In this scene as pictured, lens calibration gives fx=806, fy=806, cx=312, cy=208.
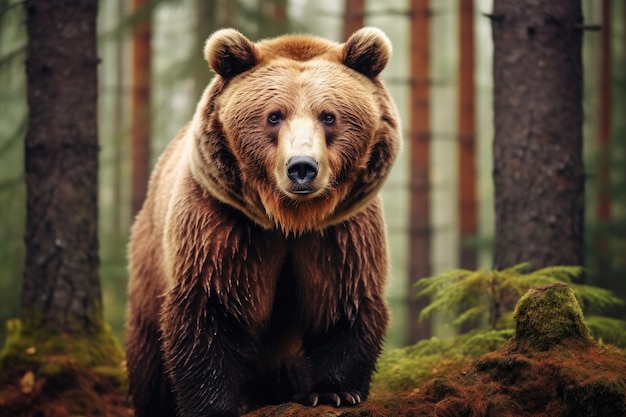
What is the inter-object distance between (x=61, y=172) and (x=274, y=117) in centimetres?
250

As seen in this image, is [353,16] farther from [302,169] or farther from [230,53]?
[302,169]

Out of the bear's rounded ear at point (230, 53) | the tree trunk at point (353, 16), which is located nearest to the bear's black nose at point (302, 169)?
the bear's rounded ear at point (230, 53)

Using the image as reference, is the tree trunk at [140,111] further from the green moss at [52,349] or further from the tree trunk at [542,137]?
the tree trunk at [542,137]

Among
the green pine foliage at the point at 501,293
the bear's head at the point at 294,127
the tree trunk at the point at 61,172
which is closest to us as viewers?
the bear's head at the point at 294,127

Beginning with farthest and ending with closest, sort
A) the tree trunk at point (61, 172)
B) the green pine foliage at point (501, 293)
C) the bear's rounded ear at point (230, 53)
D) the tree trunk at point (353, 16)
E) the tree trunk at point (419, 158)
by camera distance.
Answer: the tree trunk at point (419, 158)
the tree trunk at point (353, 16)
the tree trunk at point (61, 172)
the green pine foliage at point (501, 293)
the bear's rounded ear at point (230, 53)

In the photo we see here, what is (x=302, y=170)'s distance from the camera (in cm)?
383

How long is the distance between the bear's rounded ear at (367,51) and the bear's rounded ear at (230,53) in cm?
52

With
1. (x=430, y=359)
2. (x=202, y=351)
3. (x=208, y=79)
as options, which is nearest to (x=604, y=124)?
(x=208, y=79)

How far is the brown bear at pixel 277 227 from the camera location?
13.8 ft

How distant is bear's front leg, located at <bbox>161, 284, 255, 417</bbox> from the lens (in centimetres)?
437

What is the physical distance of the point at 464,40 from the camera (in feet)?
43.1

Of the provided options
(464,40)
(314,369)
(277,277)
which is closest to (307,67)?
(277,277)

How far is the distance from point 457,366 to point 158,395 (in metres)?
2.00

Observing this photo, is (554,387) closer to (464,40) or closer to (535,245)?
(535,245)
